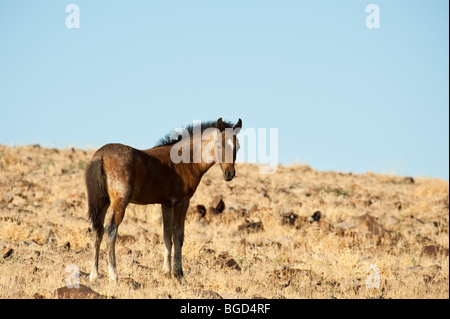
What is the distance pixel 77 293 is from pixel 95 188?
199cm

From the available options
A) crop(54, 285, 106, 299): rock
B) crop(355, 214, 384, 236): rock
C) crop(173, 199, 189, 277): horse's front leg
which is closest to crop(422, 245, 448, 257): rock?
Result: crop(355, 214, 384, 236): rock

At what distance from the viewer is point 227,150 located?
31.3 ft

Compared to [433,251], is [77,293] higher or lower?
higher

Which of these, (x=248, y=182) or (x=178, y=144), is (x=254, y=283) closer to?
(x=178, y=144)

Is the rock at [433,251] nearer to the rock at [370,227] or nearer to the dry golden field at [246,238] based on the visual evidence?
the dry golden field at [246,238]

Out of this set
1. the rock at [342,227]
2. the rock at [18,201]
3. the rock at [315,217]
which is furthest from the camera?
the rock at [315,217]

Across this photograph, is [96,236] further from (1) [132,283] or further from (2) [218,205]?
(2) [218,205]

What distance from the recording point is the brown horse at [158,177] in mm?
8641

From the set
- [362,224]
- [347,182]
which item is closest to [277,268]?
[362,224]

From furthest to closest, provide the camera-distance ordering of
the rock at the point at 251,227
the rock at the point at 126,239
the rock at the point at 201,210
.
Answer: the rock at the point at 201,210
the rock at the point at 251,227
the rock at the point at 126,239

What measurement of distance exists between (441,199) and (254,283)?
44.8 feet

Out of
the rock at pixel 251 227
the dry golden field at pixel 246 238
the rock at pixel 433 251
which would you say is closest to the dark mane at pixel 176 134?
the dry golden field at pixel 246 238

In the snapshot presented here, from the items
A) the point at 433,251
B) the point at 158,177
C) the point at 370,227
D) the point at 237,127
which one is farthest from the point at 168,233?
the point at 433,251

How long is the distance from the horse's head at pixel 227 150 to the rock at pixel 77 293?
10.4ft
